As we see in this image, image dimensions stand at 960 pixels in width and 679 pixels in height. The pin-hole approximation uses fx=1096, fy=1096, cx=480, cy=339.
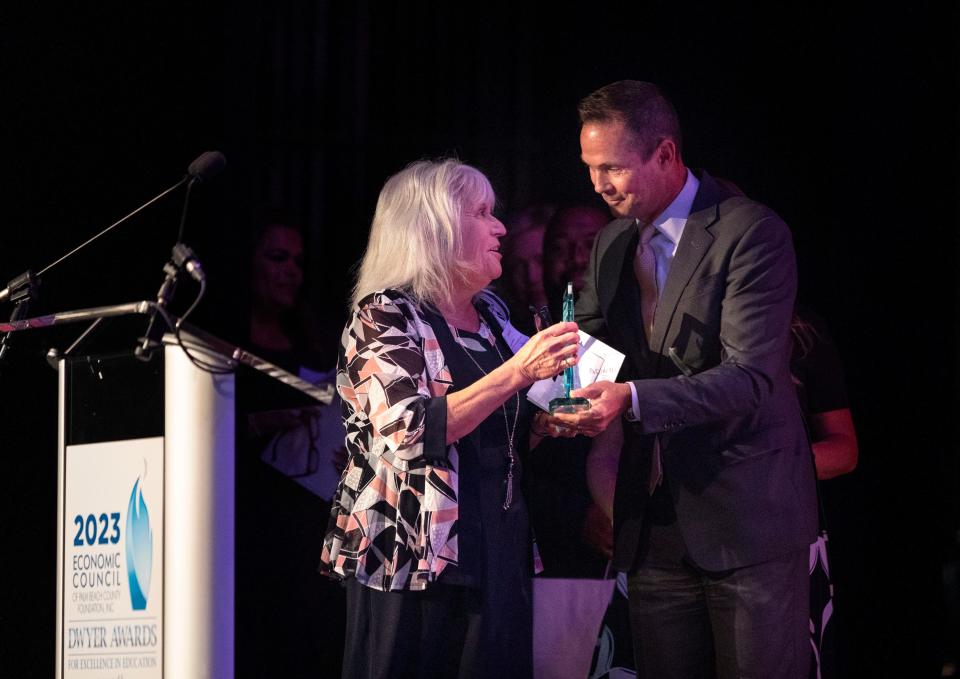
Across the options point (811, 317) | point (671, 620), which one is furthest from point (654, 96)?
point (671, 620)

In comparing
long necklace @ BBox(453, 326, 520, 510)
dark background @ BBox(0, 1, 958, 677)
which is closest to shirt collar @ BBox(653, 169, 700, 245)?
dark background @ BBox(0, 1, 958, 677)

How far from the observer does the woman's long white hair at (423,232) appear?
295 cm

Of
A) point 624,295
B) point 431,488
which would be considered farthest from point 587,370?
point 431,488

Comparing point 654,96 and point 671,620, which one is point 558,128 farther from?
point 671,620

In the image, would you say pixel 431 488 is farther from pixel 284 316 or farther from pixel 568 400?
pixel 284 316

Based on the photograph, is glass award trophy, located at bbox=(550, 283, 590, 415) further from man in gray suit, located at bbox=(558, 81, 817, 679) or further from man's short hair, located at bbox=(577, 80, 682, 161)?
man's short hair, located at bbox=(577, 80, 682, 161)

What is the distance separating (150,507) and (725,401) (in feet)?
4.57

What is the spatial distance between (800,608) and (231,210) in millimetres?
2577

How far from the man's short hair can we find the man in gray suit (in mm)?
31

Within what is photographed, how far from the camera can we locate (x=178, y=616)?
239 centimetres

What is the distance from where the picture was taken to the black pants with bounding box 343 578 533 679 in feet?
8.71

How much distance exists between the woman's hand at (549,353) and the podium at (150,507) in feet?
2.05

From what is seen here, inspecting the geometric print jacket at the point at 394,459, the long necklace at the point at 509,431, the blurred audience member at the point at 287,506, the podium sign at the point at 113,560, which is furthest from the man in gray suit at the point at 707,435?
the blurred audience member at the point at 287,506

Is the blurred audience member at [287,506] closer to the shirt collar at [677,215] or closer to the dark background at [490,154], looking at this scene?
the dark background at [490,154]
